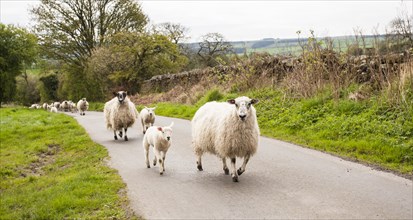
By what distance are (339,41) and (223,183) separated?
30.8 ft

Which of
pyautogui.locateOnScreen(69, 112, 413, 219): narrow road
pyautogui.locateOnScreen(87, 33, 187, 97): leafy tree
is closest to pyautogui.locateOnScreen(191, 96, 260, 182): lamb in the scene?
pyautogui.locateOnScreen(69, 112, 413, 219): narrow road

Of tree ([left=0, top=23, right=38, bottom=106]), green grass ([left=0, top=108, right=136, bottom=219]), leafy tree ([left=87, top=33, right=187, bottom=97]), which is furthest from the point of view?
tree ([left=0, top=23, right=38, bottom=106])

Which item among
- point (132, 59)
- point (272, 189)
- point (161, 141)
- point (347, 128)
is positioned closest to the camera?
point (272, 189)

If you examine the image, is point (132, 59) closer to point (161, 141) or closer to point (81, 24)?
point (81, 24)

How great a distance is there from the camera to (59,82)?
→ 64.2m

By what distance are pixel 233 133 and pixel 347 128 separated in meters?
5.17

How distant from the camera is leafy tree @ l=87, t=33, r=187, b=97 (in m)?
40.5

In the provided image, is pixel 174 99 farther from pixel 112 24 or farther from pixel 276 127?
pixel 112 24

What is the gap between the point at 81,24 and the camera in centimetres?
4719

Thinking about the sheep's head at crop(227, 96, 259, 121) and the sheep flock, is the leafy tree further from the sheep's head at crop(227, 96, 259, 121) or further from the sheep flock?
the sheep's head at crop(227, 96, 259, 121)

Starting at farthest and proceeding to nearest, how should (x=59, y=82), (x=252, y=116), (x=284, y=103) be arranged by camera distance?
1. (x=59, y=82)
2. (x=284, y=103)
3. (x=252, y=116)

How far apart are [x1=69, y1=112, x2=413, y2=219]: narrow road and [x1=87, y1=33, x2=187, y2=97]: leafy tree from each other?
3040cm

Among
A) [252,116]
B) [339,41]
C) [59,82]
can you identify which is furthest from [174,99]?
[59,82]

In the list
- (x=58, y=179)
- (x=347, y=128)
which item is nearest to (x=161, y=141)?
(x=58, y=179)
